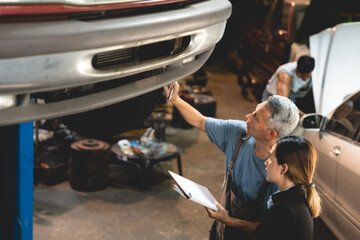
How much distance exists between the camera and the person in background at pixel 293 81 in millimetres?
5375

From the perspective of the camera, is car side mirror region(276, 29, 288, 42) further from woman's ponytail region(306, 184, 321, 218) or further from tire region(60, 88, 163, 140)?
woman's ponytail region(306, 184, 321, 218)

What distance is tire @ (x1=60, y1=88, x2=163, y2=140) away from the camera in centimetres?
242

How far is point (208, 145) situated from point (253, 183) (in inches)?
177

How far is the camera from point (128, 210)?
4.95 meters

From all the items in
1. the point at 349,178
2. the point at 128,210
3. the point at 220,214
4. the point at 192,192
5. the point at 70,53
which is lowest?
the point at 128,210

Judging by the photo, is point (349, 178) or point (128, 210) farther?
point (128, 210)

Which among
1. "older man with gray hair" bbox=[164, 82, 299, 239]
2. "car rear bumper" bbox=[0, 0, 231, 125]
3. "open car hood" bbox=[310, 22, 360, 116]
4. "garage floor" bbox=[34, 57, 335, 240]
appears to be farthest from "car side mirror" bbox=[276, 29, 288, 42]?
"car rear bumper" bbox=[0, 0, 231, 125]

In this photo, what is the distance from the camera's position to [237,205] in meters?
2.64

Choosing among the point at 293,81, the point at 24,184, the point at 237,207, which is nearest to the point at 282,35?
the point at 293,81

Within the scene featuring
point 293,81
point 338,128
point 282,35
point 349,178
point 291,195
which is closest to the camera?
point 291,195

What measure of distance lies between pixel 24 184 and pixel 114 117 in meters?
0.82

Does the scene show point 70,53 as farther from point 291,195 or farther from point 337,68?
point 337,68

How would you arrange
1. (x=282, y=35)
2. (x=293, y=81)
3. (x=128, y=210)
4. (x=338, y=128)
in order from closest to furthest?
(x=338, y=128), (x=128, y=210), (x=293, y=81), (x=282, y=35)

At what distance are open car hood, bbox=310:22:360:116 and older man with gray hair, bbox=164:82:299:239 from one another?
1941mm
